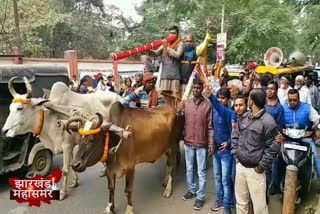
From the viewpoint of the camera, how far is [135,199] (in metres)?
5.70

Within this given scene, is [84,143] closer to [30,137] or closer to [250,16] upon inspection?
[30,137]

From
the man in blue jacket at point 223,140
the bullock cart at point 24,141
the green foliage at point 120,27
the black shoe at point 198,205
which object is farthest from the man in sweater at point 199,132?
the green foliage at point 120,27

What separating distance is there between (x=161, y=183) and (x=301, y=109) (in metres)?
2.83

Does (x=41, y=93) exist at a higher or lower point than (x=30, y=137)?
higher

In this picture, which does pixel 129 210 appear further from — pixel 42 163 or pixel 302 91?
pixel 302 91

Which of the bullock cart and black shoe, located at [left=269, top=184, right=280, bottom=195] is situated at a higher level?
the bullock cart

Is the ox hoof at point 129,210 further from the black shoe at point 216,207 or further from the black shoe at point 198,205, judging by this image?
the black shoe at point 216,207

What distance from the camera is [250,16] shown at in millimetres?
16797

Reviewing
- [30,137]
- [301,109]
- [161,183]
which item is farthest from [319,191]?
[30,137]

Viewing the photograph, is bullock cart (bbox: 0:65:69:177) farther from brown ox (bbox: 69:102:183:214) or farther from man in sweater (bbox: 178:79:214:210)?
man in sweater (bbox: 178:79:214:210)

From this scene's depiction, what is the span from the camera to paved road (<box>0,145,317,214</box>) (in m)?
5.27

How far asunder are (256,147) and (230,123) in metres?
0.86

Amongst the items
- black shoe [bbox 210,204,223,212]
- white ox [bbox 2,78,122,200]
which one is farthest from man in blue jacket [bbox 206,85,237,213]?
white ox [bbox 2,78,122,200]

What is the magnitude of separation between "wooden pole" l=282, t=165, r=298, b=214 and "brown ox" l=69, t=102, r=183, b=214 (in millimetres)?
2067
